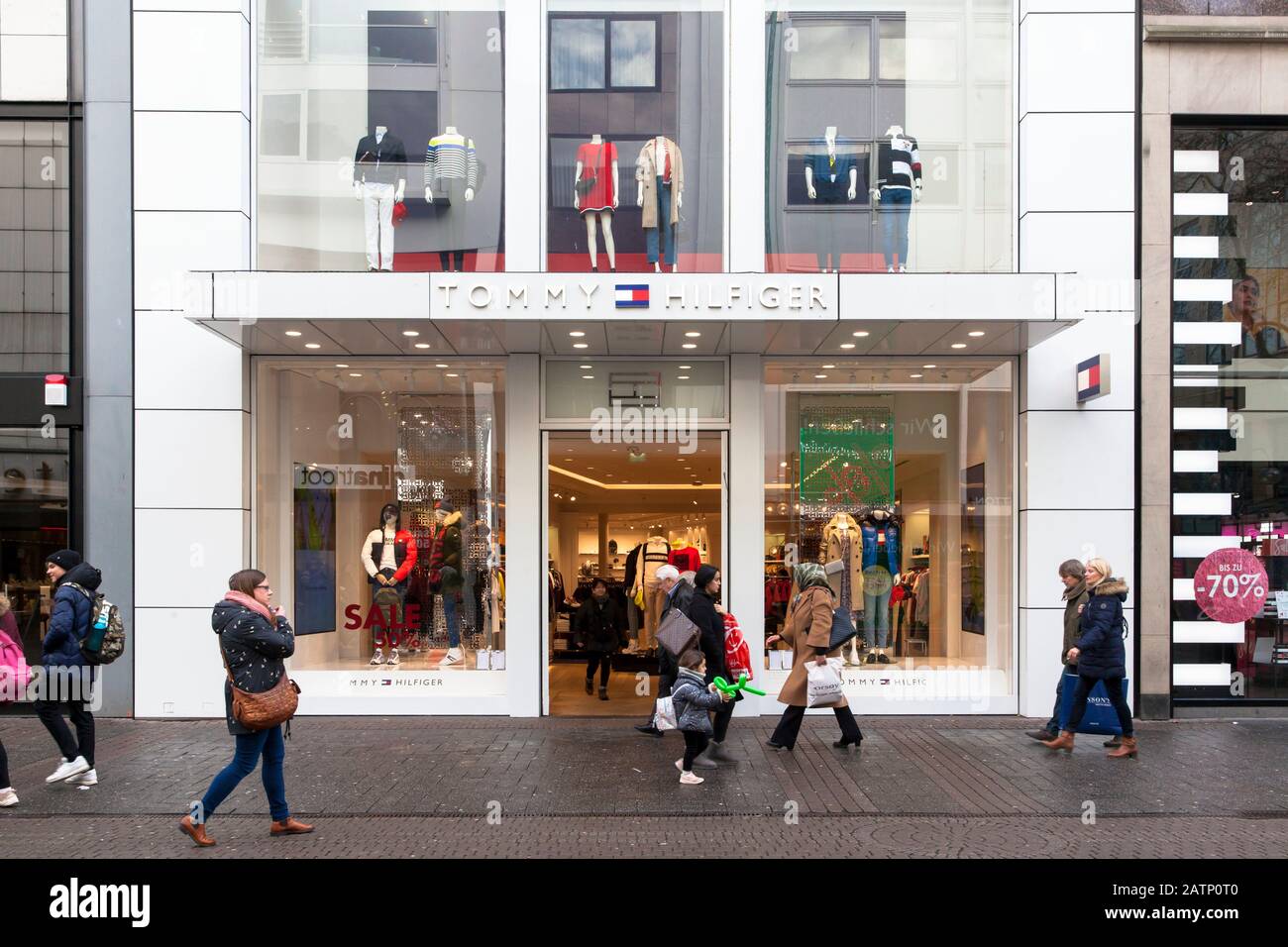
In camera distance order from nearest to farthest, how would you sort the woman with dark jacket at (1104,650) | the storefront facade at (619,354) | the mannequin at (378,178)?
the woman with dark jacket at (1104,650) → the storefront facade at (619,354) → the mannequin at (378,178)

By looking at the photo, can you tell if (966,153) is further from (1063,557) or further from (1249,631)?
(1249,631)

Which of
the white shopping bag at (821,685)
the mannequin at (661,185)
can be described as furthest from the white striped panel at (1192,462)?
the mannequin at (661,185)

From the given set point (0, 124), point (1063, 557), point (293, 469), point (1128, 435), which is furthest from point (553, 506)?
point (0, 124)

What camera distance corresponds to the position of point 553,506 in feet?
37.9

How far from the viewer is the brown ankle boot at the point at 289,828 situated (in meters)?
6.71

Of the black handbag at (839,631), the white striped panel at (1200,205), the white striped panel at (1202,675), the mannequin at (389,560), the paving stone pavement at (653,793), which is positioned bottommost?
the paving stone pavement at (653,793)

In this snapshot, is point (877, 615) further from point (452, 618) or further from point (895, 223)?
point (452, 618)

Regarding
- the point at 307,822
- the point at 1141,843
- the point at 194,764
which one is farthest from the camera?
the point at 194,764

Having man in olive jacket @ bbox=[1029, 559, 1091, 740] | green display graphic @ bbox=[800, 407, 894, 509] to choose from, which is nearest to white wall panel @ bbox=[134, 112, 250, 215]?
green display graphic @ bbox=[800, 407, 894, 509]

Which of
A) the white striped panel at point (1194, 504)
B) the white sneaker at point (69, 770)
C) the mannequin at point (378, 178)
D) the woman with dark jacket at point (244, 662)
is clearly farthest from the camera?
the mannequin at point (378, 178)

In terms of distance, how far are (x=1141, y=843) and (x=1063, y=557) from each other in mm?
4509

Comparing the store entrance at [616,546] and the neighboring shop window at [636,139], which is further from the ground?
the neighboring shop window at [636,139]

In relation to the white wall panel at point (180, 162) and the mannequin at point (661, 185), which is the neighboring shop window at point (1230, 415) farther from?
the white wall panel at point (180, 162)

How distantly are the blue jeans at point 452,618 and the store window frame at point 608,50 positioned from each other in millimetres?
5786
